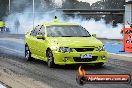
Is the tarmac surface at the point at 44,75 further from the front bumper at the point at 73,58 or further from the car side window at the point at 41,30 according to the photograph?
the car side window at the point at 41,30

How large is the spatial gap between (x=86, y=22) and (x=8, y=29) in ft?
58.8

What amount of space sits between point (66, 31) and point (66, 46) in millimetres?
1443


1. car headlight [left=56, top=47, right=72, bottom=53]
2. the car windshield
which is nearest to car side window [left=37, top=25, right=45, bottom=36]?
the car windshield

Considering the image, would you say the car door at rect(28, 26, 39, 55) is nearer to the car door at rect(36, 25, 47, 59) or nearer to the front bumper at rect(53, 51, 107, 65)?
the car door at rect(36, 25, 47, 59)

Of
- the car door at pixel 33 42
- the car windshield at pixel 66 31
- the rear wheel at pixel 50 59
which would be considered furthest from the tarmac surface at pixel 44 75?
the car windshield at pixel 66 31

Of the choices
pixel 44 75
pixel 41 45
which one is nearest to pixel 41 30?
pixel 41 45

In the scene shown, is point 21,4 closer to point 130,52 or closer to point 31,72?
point 130,52

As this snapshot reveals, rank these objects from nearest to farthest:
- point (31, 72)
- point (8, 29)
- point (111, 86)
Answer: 1. point (111, 86)
2. point (31, 72)
3. point (8, 29)

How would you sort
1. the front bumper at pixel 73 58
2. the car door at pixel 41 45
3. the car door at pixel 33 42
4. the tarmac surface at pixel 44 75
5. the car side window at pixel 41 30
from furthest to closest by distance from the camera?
the car door at pixel 33 42
the car side window at pixel 41 30
the car door at pixel 41 45
the front bumper at pixel 73 58
the tarmac surface at pixel 44 75

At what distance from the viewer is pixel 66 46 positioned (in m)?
11.6

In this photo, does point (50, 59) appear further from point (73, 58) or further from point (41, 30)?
point (41, 30)

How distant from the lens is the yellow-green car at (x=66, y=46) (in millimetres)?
11539

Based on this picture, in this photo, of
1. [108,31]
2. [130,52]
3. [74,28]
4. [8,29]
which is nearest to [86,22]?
[108,31]

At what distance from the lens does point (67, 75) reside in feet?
34.1
